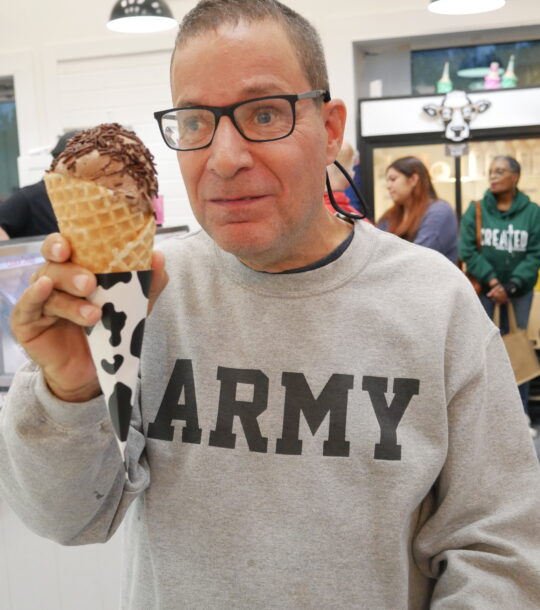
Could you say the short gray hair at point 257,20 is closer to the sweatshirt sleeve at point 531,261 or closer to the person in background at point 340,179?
the person in background at point 340,179

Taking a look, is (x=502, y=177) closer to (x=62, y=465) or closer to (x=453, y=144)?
(x=453, y=144)

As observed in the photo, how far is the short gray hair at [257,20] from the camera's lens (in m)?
1.08

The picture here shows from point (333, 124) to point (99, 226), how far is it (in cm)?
47

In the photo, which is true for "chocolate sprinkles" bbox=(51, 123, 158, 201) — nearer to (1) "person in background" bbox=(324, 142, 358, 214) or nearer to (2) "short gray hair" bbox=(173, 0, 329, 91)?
(2) "short gray hair" bbox=(173, 0, 329, 91)

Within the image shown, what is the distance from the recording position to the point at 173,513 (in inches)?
45.9

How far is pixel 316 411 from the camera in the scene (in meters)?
1.15

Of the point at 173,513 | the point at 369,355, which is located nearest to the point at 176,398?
the point at 173,513

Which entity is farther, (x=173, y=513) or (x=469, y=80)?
(x=469, y=80)

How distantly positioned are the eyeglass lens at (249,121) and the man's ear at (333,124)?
0.41 feet

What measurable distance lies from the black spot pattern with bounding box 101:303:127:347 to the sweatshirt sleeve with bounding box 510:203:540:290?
4.99 m

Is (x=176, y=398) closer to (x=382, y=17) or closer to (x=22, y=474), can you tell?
(x=22, y=474)

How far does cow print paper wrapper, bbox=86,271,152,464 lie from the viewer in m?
0.96

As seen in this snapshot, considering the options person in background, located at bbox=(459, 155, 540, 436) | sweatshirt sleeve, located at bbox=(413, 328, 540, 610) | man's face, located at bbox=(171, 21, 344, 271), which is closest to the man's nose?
man's face, located at bbox=(171, 21, 344, 271)

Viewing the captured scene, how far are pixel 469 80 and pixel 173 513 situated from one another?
730cm
